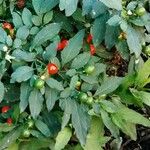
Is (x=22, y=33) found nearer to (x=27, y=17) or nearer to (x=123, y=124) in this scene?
(x=27, y=17)

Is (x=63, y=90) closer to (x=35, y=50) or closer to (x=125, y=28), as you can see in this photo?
(x=35, y=50)

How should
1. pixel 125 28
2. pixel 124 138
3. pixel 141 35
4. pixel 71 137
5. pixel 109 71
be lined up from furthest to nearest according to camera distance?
Result: pixel 124 138
pixel 109 71
pixel 71 137
pixel 141 35
pixel 125 28

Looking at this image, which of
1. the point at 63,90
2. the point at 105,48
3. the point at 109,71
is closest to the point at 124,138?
the point at 109,71

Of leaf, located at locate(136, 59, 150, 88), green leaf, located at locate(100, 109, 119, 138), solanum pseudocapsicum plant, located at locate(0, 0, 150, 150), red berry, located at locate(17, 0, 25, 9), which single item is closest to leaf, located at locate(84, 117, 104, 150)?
solanum pseudocapsicum plant, located at locate(0, 0, 150, 150)

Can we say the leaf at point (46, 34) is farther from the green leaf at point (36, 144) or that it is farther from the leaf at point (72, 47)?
the green leaf at point (36, 144)

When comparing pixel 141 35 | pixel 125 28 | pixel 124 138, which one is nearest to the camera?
pixel 125 28

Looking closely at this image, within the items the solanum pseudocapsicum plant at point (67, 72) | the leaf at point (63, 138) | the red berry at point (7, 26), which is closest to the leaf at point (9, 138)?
the solanum pseudocapsicum plant at point (67, 72)
